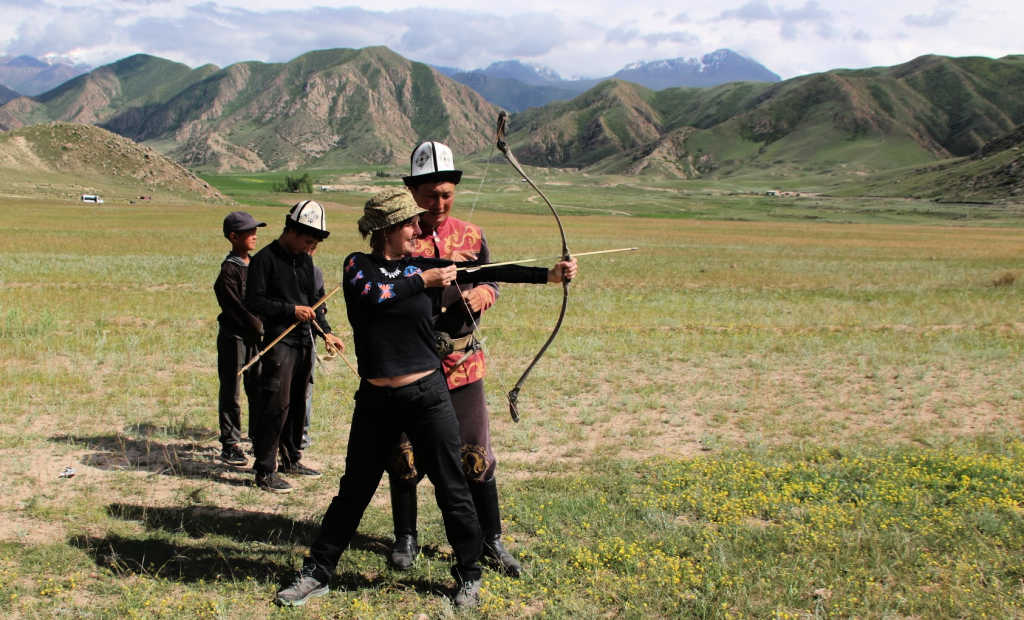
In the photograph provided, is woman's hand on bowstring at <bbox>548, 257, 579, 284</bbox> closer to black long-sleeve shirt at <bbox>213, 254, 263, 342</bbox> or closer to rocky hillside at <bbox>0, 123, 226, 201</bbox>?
black long-sleeve shirt at <bbox>213, 254, 263, 342</bbox>

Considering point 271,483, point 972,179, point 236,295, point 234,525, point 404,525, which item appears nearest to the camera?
point 404,525

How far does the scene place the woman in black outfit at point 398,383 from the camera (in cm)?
406

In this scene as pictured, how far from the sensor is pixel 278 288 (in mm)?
6230

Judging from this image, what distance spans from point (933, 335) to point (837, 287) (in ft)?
36.4

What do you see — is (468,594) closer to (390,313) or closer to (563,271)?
(390,313)

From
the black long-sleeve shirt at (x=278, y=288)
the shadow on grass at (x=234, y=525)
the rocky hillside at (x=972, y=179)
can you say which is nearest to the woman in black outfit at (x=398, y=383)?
the shadow on grass at (x=234, y=525)

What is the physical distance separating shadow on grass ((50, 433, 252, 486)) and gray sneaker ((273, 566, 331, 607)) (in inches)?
97.0

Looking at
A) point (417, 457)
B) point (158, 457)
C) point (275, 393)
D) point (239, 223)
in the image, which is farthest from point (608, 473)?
point (158, 457)

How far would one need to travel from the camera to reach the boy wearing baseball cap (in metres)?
6.88

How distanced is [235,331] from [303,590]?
11.4 feet

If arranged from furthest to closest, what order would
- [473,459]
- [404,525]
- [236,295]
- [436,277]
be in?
1. [236,295]
2. [404,525]
3. [473,459]
4. [436,277]

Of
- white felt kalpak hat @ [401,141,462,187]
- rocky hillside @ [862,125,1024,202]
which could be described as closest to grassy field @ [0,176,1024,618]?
white felt kalpak hat @ [401,141,462,187]

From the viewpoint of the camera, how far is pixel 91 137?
118m

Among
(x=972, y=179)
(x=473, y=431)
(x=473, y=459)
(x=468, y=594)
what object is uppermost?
(x=972, y=179)
